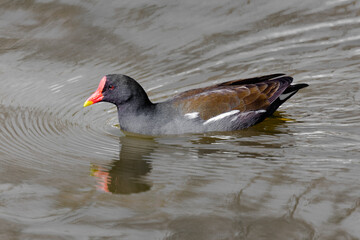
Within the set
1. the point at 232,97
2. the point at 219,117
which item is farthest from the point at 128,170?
the point at 232,97

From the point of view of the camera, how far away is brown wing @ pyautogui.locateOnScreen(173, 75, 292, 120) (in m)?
6.02

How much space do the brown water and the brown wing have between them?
24 centimetres

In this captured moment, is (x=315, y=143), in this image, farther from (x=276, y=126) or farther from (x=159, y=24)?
(x=159, y=24)

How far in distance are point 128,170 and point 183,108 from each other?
1.21m

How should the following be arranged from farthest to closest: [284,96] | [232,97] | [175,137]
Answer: [284,96], [232,97], [175,137]

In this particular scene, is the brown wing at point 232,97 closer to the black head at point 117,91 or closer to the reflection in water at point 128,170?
the black head at point 117,91

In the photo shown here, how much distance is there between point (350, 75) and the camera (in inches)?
275

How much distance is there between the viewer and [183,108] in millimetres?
6008

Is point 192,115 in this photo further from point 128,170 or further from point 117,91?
point 128,170

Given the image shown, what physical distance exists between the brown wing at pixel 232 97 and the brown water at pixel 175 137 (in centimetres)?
24

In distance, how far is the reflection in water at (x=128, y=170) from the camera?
15.0 feet

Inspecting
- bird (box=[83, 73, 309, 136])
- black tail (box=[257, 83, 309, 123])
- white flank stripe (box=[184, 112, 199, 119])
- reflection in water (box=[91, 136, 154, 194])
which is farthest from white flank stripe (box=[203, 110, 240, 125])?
reflection in water (box=[91, 136, 154, 194])

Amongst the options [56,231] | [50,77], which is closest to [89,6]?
[50,77]

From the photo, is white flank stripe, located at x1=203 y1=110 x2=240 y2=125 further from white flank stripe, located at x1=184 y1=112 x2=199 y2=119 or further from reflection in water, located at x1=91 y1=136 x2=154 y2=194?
reflection in water, located at x1=91 y1=136 x2=154 y2=194
